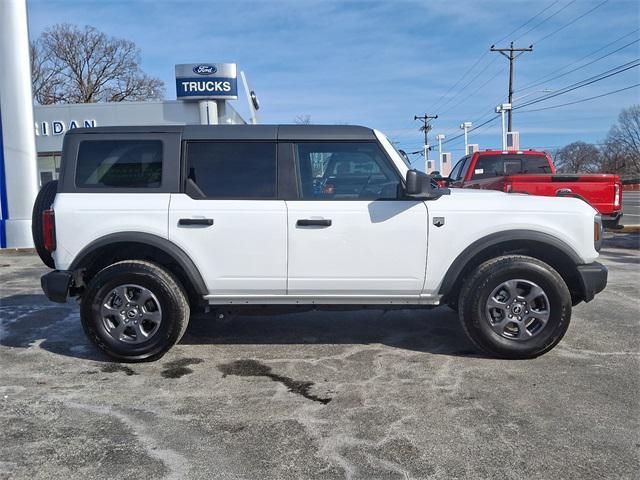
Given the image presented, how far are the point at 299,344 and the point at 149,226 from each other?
1.73 m

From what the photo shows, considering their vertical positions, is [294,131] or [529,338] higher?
[294,131]

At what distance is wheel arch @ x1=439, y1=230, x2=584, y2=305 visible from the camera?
172 inches

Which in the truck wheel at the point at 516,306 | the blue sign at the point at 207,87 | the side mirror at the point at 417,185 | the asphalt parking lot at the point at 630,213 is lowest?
the asphalt parking lot at the point at 630,213

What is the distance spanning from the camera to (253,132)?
4.55 metres

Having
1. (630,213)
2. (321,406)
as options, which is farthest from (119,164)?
(630,213)

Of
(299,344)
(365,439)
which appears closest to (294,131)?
(299,344)

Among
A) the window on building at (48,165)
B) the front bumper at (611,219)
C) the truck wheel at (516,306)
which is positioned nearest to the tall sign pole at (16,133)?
the truck wheel at (516,306)

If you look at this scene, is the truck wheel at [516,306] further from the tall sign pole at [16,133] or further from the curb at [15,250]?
the curb at [15,250]

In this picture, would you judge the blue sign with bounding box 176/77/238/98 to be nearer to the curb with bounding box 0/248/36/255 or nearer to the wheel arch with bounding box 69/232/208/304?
the curb with bounding box 0/248/36/255

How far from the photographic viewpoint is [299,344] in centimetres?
497

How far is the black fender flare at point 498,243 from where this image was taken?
4.35m

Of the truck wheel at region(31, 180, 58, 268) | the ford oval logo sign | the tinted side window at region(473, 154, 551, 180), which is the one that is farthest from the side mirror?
the ford oval logo sign

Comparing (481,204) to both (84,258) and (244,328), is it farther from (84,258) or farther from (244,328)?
(84,258)

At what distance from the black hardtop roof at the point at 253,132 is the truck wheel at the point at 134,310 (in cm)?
114
